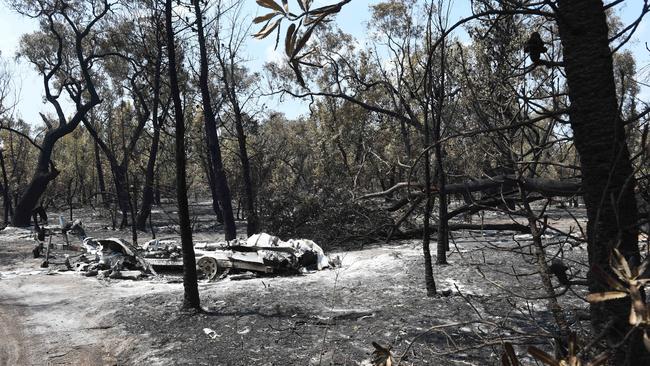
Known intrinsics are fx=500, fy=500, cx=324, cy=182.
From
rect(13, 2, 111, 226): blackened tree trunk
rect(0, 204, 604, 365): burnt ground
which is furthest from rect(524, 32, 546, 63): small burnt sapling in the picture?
rect(13, 2, 111, 226): blackened tree trunk

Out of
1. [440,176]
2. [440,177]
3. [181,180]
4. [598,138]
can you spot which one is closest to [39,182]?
[181,180]

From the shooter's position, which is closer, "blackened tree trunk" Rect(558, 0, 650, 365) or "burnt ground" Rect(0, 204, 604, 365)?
"blackened tree trunk" Rect(558, 0, 650, 365)

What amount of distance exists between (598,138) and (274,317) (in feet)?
22.1

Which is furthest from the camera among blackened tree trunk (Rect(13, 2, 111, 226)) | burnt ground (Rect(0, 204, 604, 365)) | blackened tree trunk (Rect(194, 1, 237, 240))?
blackened tree trunk (Rect(13, 2, 111, 226))

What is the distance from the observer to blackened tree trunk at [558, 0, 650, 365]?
1.57 m

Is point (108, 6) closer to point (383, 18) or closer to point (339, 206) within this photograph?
point (383, 18)

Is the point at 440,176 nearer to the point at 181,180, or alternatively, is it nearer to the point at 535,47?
the point at 181,180

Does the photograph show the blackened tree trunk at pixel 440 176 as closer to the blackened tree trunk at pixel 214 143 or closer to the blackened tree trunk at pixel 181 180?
the blackened tree trunk at pixel 181 180

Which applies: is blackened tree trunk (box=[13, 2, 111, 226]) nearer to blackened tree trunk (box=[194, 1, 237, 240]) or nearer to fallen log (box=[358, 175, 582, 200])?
blackened tree trunk (box=[194, 1, 237, 240])

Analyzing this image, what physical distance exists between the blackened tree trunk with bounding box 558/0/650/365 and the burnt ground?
2.71m

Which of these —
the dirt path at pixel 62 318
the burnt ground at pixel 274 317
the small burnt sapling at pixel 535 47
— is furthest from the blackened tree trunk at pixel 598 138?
the dirt path at pixel 62 318

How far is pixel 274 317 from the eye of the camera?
7.75 metres

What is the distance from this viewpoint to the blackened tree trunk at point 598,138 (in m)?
1.57

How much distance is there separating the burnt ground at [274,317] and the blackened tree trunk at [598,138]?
2710 mm
